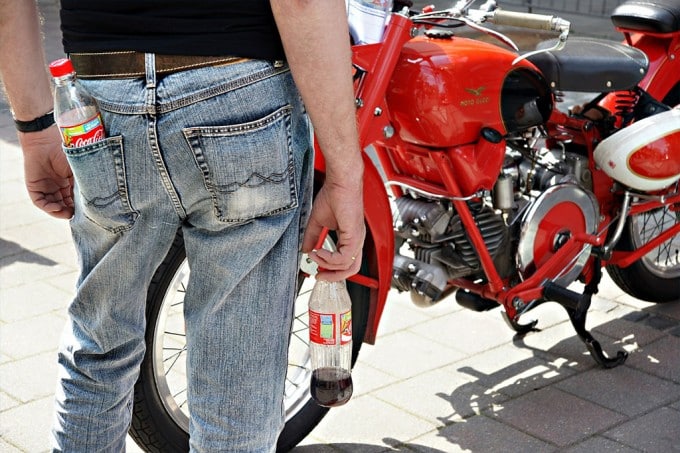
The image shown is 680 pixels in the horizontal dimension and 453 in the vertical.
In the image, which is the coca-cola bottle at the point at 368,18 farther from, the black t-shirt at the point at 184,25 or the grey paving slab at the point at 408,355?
the grey paving slab at the point at 408,355

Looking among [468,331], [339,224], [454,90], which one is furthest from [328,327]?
[468,331]

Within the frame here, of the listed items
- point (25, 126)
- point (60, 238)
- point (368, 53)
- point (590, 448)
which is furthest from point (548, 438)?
point (60, 238)

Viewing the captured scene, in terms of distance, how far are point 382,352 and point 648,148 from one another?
1.18 metres

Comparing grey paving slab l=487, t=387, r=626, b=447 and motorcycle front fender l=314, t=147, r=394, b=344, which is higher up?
motorcycle front fender l=314, t=147, r=394, b=344

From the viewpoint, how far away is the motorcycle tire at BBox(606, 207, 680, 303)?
4.04 metres

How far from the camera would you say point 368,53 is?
291 cm

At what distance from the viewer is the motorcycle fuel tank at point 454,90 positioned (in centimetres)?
307

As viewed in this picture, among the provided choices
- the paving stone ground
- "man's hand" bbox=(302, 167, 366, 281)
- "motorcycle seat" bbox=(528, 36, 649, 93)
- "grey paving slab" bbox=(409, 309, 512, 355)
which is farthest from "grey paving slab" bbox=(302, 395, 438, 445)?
"man's hand" bbox=(302, 167, 366, 281)

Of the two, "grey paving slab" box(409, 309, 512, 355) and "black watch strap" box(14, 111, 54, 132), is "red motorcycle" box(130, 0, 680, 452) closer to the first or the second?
"grey paving slab" box(409, 309, 512, 355)

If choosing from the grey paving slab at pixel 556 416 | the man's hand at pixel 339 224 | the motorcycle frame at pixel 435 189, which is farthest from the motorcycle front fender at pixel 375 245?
the man's hand at pixel 339 224

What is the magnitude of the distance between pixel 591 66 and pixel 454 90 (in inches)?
25.6

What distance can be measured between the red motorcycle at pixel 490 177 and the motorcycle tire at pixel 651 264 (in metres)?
0.01

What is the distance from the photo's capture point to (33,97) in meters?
2.12

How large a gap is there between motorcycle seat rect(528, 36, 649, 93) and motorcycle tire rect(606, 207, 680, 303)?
0.65 metres
